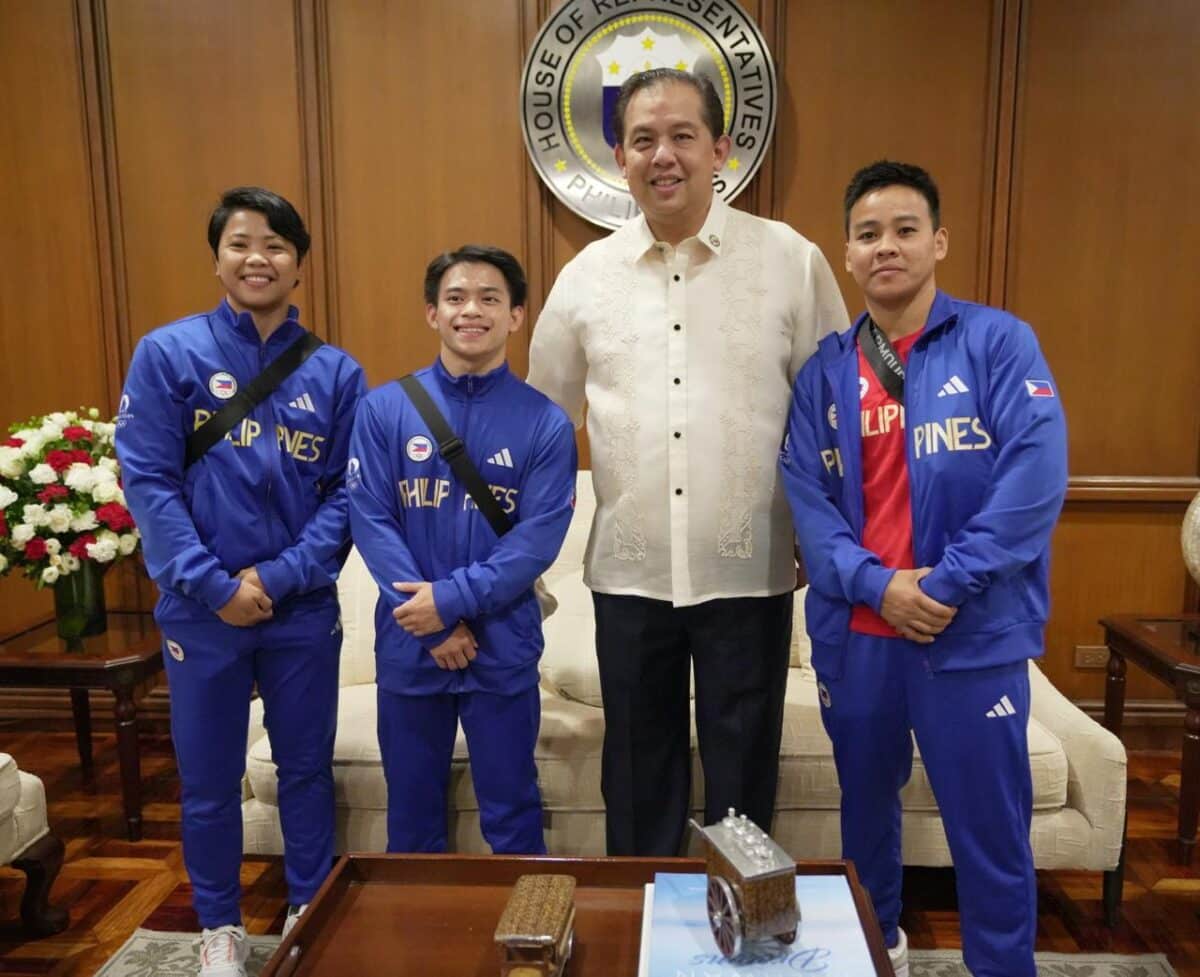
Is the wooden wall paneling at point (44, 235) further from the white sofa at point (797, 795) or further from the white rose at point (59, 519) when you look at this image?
the white sofa at point (797, 795)

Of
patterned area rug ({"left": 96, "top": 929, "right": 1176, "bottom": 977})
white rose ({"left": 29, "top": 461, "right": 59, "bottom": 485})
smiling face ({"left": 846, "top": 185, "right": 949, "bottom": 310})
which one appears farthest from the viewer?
white rose ({"left": 29, "top": 461, "right": 59, "bottom": 485})

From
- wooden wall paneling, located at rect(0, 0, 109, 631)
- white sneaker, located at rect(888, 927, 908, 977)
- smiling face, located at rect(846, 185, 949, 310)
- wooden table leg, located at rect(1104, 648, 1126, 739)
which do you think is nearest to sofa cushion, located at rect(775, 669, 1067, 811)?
white sneaker, located at rect(888, 927, 908, 977)

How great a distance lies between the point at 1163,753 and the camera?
2.93 m

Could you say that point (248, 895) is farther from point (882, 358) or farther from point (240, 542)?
point (882, 358)

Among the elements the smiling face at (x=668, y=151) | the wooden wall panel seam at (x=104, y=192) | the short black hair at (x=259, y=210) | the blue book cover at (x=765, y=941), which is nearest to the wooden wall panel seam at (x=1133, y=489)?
the smiling face at (x=668, y=151)

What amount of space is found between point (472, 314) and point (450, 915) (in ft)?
3.25

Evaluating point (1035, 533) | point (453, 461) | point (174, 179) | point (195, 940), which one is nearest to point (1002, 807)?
point (1035, 533)

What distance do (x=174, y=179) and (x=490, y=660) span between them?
2177mm

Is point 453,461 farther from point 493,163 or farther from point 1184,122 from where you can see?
point 1184,122

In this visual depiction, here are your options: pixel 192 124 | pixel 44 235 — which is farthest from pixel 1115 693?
pixel 44 235

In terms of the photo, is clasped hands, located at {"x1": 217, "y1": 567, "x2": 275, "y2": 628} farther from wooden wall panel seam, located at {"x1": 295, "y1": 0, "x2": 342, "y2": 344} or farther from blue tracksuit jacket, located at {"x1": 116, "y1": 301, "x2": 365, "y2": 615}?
wooden wall panel seam, located at {"x1": 295, "y1": 0, "x2": 342, "y2": 344}

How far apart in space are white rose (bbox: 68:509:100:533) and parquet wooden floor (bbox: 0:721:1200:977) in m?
0.78

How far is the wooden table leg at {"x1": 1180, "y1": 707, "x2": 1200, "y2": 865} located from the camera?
2146 millimetres

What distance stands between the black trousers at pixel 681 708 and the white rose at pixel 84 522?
5.05 ft
